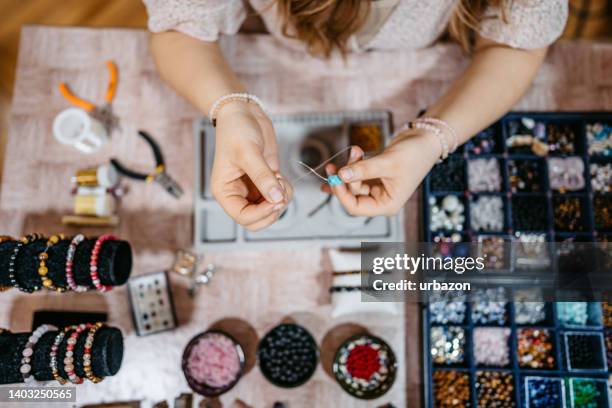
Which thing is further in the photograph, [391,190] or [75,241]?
[75,241]

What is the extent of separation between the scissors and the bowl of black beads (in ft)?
2.85

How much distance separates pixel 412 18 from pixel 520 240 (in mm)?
758

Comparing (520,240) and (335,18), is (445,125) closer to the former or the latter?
(335,18)

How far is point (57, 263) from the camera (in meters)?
1.17

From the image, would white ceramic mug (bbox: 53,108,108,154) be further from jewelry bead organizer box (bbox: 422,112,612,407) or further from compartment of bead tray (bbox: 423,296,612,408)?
compartment of bead tray (bbox: 423,296,612,408)

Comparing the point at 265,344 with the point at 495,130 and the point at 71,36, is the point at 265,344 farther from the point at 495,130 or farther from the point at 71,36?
the point at 71,36

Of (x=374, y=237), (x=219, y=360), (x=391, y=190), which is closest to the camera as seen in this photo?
(x=391, y=190)

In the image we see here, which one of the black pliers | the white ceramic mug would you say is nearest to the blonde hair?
the black pliers

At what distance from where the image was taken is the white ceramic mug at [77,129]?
143cm

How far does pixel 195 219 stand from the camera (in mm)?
1464

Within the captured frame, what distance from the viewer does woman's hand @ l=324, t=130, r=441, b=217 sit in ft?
3.42

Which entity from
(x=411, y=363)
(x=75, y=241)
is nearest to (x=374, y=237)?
(x=411, y=363)

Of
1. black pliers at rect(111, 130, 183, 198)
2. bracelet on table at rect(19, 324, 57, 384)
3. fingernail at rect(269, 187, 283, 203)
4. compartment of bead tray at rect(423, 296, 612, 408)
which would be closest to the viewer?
fingernail at rect(269, 187, 283, 203)

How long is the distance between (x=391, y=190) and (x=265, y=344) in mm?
641
